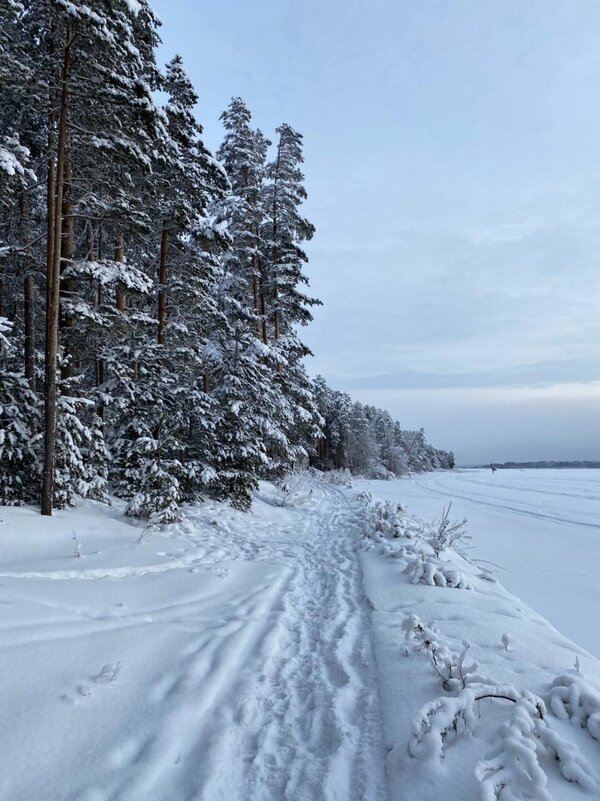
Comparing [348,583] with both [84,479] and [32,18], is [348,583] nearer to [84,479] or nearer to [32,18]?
[84,479]

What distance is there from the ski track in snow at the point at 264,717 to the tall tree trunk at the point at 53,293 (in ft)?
14.0

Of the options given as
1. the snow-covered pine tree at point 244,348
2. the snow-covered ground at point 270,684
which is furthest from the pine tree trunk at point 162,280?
the snow-covered ground at point 270,684

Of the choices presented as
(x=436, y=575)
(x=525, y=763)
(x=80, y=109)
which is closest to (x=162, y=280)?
(x=80, y=109)

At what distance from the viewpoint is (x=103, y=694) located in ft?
8.93

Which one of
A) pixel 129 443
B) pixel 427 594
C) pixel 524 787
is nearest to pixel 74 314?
pixel 129 443

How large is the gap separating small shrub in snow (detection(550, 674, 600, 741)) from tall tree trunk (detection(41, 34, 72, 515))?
747cm

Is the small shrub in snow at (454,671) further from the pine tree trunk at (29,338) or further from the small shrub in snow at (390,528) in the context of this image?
the pine tree trunk at (29,338)

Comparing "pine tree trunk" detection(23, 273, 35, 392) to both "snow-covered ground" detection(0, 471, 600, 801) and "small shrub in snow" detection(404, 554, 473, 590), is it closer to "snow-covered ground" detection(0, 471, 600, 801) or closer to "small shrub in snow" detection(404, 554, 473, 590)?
"snow-covered ground" detection(0, 471, 600, 801)

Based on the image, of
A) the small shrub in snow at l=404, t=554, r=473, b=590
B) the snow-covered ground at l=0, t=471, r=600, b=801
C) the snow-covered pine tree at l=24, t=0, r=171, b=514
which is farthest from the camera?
the snow-covered pine tree at l=24, t=0, r=171, b=514

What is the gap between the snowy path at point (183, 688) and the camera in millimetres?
2146

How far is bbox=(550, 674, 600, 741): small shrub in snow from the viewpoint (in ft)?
7.38

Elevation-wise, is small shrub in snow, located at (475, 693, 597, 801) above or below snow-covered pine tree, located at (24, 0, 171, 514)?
below

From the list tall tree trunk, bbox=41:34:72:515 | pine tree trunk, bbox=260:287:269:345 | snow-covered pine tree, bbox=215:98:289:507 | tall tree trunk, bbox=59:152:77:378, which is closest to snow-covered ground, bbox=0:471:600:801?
tall tree trunk, bbox=41:34:72:515

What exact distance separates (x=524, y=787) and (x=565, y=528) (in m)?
11.4
